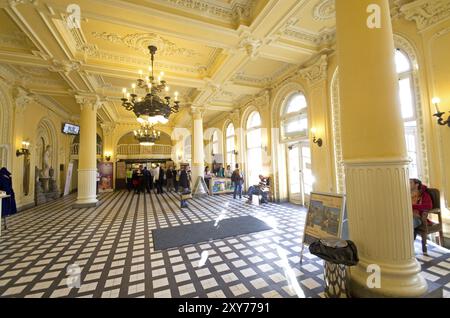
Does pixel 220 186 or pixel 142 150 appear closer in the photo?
pixel 220 186

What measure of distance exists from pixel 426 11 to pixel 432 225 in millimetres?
3744

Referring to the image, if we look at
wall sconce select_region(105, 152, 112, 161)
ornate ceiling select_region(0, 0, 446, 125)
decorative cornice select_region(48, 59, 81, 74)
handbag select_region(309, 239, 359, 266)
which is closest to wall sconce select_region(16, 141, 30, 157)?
ornate ceiling select_region(0, 0, 446, 125)

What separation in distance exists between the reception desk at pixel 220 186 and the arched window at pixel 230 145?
5.93 ft

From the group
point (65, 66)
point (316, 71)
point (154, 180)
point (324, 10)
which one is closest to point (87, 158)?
point (65, 66)

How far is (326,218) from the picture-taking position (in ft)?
8.99

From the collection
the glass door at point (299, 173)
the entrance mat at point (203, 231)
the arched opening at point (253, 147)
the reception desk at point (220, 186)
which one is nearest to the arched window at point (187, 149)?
the reception desk at point (220, 186)

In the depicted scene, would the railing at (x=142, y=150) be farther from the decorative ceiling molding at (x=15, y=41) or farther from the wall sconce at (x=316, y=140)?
the wall sconce at (x=316, y=140)

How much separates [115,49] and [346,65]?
18.6ft

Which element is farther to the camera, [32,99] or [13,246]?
[32,99]

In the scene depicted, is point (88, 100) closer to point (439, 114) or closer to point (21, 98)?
point (21, 98)
